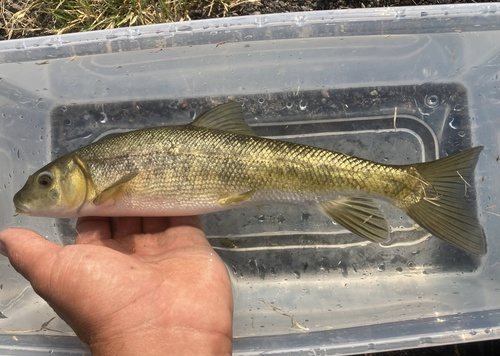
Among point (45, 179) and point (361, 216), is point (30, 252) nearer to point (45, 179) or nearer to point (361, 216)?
point (45, 179)

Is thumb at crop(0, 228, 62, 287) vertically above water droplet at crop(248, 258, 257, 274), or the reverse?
thumb at crop(0, 228, 62, 287)

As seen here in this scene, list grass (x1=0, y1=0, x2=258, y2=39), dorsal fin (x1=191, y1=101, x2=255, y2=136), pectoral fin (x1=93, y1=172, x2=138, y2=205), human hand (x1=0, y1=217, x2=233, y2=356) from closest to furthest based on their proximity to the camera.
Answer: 1. human hand (x1=0, y1=217, x2=233, y2=356)
2. pectoral fin (x1=93, y1=172, x2=138, y2=205)
3. dorsal fin (x1=191, y1=101, x2=255, y2=136)
4. grass (x1=0, y1=0, x2=258, y2=39)

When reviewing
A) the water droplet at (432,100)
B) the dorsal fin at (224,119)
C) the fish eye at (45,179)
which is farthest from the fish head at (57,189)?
the water droplet at (432,100)

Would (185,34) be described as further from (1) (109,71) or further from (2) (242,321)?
(2) (242,321)

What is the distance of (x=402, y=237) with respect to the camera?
2848mm

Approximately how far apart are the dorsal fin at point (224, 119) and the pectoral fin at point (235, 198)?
10.1 inches

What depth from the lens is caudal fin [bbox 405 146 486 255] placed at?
6.81ft

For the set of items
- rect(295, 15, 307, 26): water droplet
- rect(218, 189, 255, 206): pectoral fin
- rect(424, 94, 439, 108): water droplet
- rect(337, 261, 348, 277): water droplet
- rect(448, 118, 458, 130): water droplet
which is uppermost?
rect(295, 15, 307, 26): water droplet

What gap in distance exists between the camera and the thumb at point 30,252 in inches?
72.7

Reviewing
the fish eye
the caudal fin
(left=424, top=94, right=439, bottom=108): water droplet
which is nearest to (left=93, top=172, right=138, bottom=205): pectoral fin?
the fish eye

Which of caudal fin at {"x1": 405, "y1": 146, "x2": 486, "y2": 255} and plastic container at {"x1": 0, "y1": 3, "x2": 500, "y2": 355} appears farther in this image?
plastic container at {"x1": 0, "y1": 3, "x2": 500, "y2": 355}

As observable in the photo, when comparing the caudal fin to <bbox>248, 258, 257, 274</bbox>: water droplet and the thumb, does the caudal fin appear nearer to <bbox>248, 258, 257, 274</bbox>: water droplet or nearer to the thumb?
<bbox>248, 258, 257, 274</bbox>: water droplet

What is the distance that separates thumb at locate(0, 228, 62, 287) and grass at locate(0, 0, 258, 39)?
131cm

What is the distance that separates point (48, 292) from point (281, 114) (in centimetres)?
154
